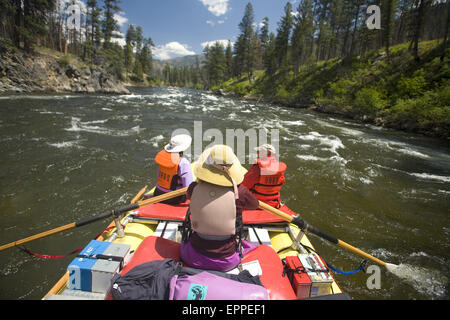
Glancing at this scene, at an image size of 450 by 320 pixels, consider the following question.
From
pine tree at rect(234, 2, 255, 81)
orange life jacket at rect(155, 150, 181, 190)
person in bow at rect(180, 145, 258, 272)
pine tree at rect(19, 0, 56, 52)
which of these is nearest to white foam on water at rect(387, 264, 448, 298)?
person in bow at rect(180, 145, 258, 272)

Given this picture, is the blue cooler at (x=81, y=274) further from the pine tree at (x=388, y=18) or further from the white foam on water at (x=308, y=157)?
the pine tree at (x=388, y=18)

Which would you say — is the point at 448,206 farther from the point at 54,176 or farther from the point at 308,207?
the point at 54,176

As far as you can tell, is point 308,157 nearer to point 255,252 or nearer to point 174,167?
point 174,167

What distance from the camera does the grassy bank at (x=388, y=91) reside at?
1471 cm

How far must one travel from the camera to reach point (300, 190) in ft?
21.6

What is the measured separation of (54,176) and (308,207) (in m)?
7.81

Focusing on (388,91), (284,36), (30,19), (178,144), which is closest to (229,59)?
(284,36)

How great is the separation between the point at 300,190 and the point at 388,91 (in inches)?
834

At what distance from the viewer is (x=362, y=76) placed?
25266mm

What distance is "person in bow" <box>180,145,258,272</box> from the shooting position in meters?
2.11

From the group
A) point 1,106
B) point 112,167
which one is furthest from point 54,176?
point 1,106

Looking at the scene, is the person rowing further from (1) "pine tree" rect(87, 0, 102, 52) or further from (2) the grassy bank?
(1) "pine tree" rect(87, 0, 102, 52)

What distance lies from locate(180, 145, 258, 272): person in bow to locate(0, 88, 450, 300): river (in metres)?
2.61

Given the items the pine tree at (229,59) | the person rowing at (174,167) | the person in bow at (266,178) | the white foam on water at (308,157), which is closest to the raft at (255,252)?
the person in bow at (266,178)
